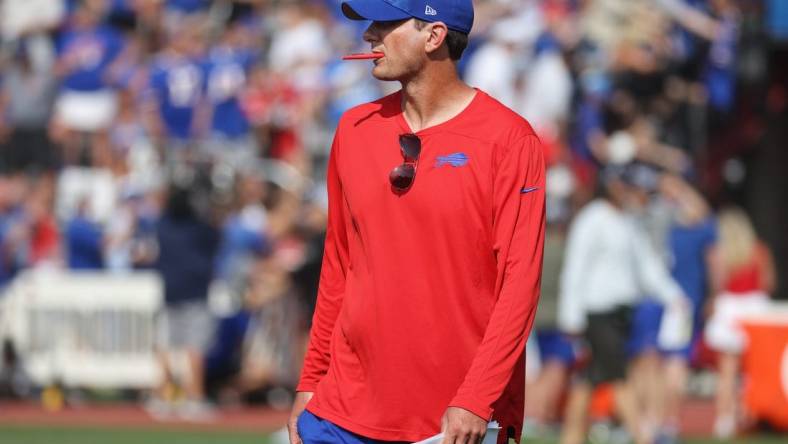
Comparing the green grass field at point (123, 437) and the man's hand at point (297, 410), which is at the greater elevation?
the man's hand at point (297, 410)

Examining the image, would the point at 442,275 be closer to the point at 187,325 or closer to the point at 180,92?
the point at 187,325

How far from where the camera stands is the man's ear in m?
4.50

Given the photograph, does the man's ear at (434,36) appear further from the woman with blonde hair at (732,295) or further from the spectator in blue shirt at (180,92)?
the spectator in blue shirt at (180,92)

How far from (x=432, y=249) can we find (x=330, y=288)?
494mm

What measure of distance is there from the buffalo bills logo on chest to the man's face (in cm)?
30

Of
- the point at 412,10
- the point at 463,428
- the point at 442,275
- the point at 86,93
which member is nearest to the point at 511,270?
the point at 442,275

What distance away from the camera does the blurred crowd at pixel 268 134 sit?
14.6 meters

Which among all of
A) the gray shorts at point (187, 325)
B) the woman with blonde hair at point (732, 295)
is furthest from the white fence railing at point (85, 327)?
the woman with blonde hair at point (732, 295)

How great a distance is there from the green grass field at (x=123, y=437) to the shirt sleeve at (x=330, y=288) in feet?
25.0

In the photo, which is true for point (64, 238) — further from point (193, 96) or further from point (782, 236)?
point (782, 236)

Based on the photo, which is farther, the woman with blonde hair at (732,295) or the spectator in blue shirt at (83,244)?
the spectator in blue shirt at (83,244)

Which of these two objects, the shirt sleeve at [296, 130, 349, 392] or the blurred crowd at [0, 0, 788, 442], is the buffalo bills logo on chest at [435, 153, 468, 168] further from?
the blurred crowd at [0, 0, 788, 442]

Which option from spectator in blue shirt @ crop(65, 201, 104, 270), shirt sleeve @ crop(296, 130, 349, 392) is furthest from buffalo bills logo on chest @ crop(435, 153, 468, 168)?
spectator in blue shirt @ crop(65, 201, 104, 270)

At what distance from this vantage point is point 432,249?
4.38 m
